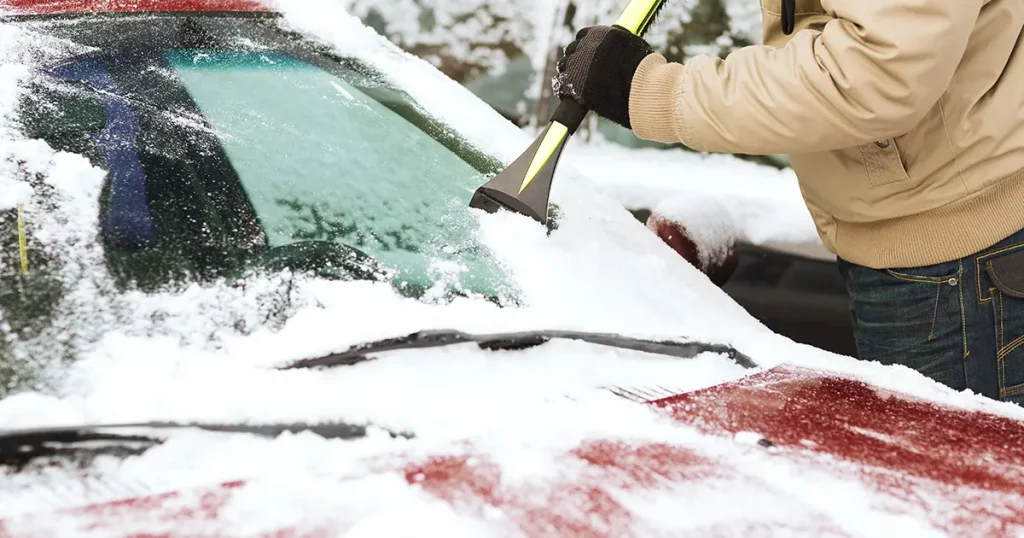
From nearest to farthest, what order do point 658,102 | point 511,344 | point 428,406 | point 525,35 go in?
point 428,406
point 511,344
point 658,102
point 525,35

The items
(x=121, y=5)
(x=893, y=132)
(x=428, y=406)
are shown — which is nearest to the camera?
(x=428, y=406)

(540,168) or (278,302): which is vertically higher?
(540,168)

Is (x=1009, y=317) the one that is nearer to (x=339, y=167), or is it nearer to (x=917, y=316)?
(x=917, y=316)

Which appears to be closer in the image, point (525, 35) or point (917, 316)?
point (917, 316)

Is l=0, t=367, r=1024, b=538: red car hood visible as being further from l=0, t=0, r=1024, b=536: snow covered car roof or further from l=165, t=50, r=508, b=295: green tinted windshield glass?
l=165, t=50, r=508, b=295: green tinted windshield glass

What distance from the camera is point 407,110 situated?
1653 mm

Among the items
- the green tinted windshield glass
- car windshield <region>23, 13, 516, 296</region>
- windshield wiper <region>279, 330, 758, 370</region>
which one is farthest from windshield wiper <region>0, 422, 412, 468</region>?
the green tinted windshield glass

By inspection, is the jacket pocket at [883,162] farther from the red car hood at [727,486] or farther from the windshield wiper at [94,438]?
the windshield wiper at [94,438]

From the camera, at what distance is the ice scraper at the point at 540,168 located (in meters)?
1.40

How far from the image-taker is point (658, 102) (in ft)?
4.40

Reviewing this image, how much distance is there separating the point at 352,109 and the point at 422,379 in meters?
0.73

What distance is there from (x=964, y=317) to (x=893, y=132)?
46 centimetres

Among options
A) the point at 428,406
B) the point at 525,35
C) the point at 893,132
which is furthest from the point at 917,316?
the point at 525,35

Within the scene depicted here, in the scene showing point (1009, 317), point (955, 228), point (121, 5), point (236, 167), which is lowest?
point (236, 167)
